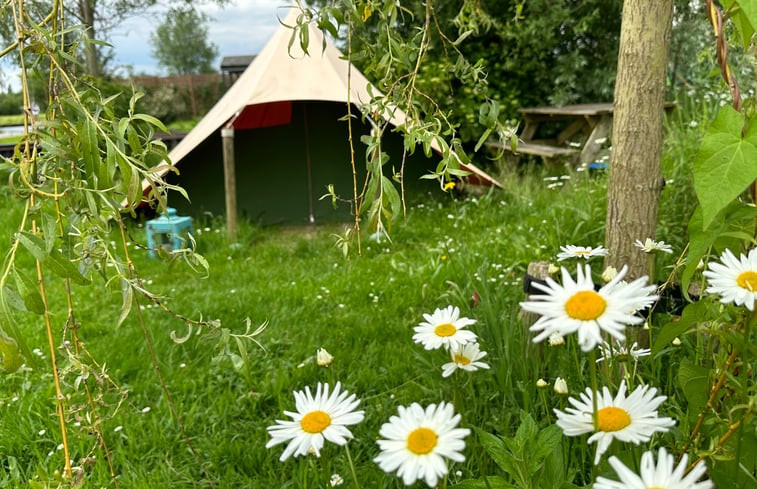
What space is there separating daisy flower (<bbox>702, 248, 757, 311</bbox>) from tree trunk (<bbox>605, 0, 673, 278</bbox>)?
1.07m

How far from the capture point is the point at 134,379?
89.3 inches

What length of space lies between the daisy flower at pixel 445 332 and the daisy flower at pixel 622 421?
17 cm

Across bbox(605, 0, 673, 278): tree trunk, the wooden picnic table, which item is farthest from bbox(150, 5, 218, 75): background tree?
bbox(605, 0, 673, 278): tree trunk

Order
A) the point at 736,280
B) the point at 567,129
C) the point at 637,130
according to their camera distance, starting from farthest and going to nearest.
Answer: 1. the point at 567,129
2. the point at 637,130
3. the point at 736,280

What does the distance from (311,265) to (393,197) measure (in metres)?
2.86

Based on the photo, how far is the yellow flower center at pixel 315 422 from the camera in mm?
631

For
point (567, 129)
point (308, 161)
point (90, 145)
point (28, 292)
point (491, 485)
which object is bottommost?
point (308, 161)

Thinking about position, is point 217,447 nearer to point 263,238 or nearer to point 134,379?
point 134,379

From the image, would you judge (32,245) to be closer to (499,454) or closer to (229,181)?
(499,454)

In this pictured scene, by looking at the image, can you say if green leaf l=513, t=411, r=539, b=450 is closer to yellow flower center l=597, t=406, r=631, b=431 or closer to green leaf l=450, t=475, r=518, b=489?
green leaf l=450, t=475, r=518, b=489

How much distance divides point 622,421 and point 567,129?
6148mm

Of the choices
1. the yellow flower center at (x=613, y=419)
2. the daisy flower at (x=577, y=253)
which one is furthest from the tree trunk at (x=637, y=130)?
the yellow flower center at (x=613, y=419)

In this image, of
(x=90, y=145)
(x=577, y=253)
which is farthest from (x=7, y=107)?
(x=577, y=253)

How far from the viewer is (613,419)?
591 millimetres
